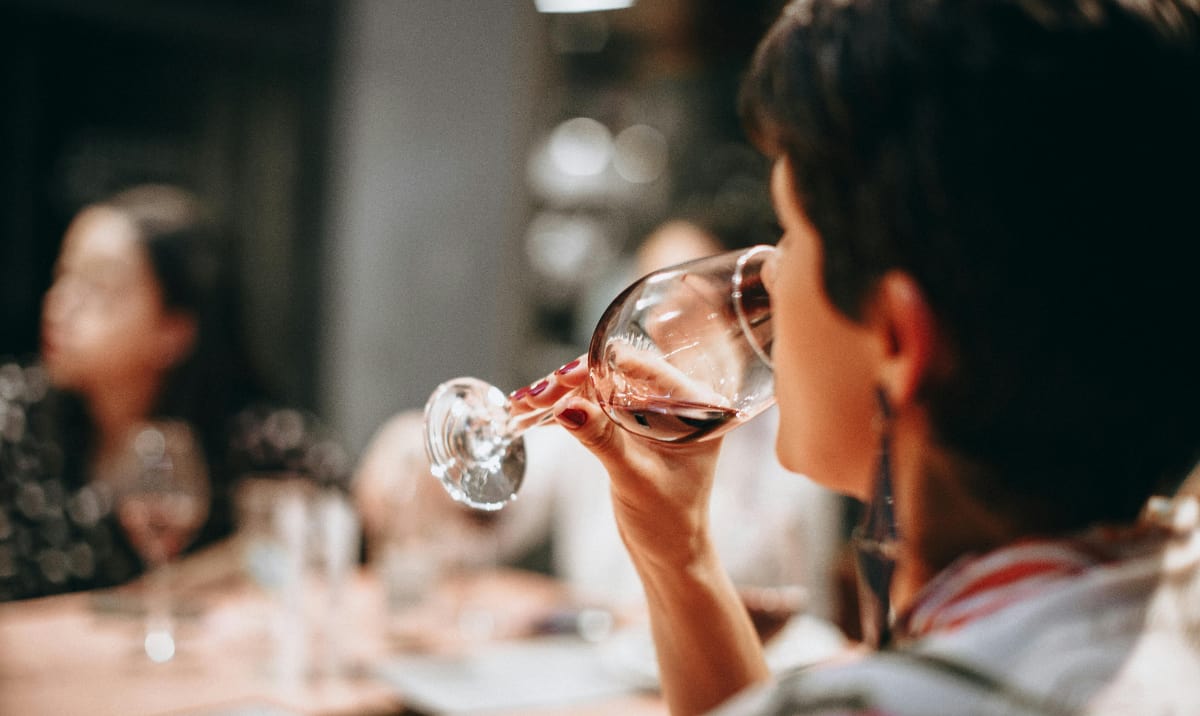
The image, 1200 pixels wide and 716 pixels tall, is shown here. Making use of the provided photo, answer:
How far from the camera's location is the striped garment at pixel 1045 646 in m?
0.52

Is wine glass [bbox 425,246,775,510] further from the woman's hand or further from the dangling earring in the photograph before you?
the dangling earring

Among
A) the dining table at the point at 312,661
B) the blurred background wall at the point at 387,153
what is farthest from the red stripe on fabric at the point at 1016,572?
the blurred background wall at the point at 387,153

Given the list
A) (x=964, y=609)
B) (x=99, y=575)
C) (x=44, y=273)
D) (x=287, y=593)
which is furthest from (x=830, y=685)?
(x=44, y=273)

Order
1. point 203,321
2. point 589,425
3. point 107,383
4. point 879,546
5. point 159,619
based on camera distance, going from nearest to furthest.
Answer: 1. point 879,546
2. point 589,425
3. point 159,619
4. point 107,383
5. point 203,321

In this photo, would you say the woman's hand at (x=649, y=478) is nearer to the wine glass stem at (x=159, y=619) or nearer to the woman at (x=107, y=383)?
the wine glass stem at (x=159, y=619)

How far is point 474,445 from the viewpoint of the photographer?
976 millimetres

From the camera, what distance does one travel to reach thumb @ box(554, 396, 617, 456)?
0.89m

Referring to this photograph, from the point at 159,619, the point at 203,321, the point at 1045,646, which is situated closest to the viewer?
the point at 1045,646

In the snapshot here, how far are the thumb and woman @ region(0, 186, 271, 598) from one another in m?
1.70

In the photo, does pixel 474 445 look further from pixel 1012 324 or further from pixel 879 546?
pixel 1012 324

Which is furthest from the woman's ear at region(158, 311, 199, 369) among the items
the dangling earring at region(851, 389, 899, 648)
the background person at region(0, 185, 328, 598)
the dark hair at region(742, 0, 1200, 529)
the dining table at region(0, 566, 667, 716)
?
the dark hair at region(742, 0, 1200, 529)

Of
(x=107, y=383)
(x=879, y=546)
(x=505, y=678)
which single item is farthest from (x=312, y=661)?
(x=107, y=383)

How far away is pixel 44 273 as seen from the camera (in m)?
3.61

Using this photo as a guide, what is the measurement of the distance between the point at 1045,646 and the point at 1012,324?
172mm
